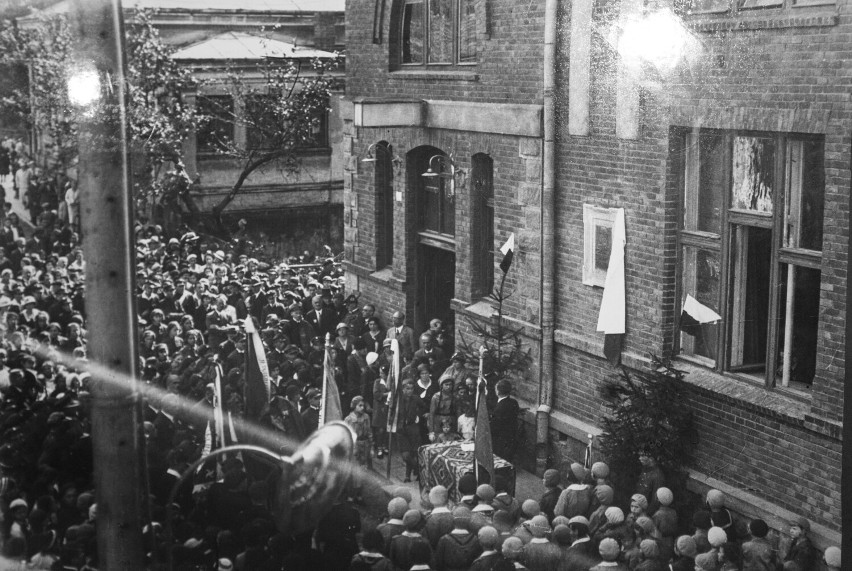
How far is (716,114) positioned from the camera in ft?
30.4

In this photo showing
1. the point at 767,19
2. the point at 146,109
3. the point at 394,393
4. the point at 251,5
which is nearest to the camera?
the point at 767,19

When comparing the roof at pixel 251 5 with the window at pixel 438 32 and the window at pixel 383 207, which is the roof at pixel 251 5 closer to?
the window at pixel 438 32

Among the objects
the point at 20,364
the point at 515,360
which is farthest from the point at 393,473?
the point at 20,364

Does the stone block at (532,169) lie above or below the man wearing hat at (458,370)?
above

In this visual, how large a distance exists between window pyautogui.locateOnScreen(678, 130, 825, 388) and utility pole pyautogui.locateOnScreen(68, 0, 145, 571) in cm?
545

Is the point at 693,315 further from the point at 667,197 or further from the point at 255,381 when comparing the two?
the point at 255,381

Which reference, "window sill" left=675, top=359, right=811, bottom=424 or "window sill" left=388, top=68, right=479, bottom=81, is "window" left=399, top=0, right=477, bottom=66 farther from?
"window sill" left=675, top=359, right=811, bottom=424

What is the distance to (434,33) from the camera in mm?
14328

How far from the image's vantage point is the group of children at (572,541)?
26.5ft

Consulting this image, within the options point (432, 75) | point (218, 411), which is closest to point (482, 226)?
point (432, 75)

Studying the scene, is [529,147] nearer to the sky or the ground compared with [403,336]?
nearer to the sky

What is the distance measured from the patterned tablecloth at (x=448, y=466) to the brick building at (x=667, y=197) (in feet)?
3.29

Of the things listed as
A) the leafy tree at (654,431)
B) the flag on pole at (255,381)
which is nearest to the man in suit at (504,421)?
the leafy tree at (654,431)

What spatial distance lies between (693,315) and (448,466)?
2810mm
